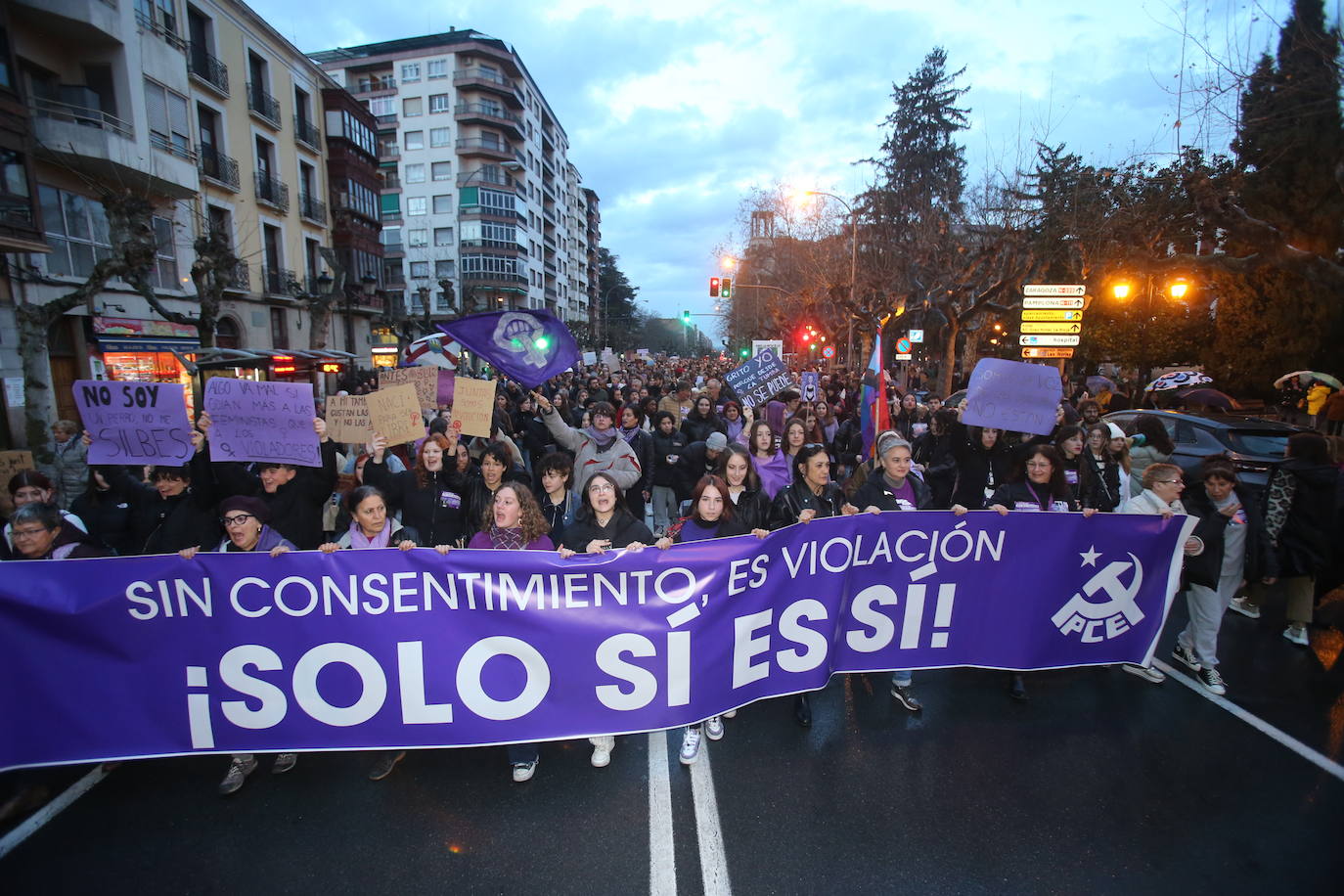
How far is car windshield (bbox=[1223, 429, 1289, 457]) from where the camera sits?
26.7 ft

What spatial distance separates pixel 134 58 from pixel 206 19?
20.3 ft

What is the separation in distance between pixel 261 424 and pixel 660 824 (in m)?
3.66

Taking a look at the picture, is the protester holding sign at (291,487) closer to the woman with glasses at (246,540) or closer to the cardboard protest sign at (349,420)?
the cardboard protest sign at (349,420)

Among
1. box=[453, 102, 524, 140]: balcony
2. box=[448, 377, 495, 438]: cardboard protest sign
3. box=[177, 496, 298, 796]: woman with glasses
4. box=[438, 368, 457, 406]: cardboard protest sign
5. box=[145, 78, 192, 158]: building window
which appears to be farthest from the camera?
box=[453, 102, 524, 140]: balcony

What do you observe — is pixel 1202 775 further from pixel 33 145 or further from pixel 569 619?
pixel 33 145

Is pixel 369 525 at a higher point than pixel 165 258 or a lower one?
lower

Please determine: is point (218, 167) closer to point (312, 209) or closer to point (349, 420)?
point (312, 209)

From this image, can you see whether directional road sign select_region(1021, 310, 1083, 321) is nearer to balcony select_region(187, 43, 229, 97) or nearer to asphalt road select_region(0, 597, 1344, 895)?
asphalt road select_region(0, 597, 1344, 895)

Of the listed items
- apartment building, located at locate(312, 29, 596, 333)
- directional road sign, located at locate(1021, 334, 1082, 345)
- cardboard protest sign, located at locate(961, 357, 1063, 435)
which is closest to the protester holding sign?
cardboard protest sign, located at locate(961, 357, 1063, 435)

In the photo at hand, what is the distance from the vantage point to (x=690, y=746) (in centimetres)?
375

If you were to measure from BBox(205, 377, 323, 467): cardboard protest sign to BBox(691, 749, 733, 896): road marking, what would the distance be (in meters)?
3.26

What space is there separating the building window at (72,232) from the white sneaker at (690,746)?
1902 centimetres

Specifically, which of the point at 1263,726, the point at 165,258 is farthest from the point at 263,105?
the point at 1263,726

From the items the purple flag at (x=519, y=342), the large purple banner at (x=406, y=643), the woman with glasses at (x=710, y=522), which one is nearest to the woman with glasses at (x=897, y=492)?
the large purple banner at (x=406, y=643)
